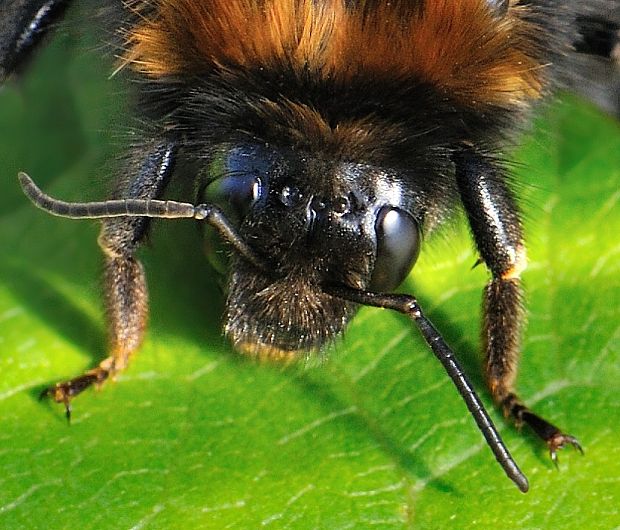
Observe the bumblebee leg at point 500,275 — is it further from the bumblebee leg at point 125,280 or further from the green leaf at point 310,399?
the bumblebee leg at point 125,280

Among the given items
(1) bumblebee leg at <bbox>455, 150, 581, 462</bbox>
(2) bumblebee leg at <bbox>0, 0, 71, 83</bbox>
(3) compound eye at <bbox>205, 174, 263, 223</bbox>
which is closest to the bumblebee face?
(3) compound eye at <bbox>205, 174, 263, 223</bbox>

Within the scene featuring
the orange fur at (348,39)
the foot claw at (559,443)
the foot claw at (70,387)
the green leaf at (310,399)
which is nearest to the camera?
the orange fur at (348,39)

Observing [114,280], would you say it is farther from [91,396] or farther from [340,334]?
[340,334]

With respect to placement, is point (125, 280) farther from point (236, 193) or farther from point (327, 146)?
point (327, 146)

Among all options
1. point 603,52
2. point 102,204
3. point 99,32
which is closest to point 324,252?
point 102,204

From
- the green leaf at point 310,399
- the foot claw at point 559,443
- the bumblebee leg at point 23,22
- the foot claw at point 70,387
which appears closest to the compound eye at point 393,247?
the green leaf at point 310,399

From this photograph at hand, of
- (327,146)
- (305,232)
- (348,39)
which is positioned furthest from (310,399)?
(348,39)

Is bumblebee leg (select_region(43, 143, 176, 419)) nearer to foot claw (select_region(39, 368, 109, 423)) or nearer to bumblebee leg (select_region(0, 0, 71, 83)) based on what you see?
foot claw (select_region(39, 368, 109, 423))
